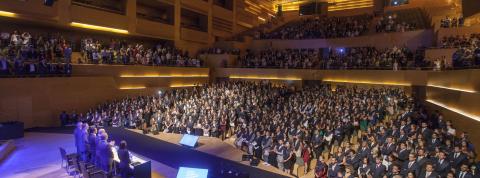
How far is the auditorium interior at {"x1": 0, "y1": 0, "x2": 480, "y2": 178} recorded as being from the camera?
6.75 metres

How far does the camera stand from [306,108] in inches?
429

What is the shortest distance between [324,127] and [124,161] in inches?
188

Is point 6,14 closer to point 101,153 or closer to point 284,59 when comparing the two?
point 101,153

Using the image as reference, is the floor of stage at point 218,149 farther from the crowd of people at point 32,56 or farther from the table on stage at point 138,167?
the crowd of people at point 32,56

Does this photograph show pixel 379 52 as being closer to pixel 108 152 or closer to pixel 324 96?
pixel 324 96

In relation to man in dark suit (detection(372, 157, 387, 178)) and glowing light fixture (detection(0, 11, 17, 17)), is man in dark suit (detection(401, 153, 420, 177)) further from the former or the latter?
glowing light fixture (detection(0, 11, 17, 17))

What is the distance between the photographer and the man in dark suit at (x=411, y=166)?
19.1 ft

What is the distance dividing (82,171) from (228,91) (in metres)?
8.41

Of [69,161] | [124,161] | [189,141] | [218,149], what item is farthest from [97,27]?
[124,161]

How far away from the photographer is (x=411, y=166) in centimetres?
590

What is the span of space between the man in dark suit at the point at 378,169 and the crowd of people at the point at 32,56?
1057 cm

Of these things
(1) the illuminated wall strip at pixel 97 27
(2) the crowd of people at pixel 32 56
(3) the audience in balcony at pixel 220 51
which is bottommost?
(2) the crowd of people at pixel 32 56

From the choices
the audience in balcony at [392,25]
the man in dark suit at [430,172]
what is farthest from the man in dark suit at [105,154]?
the audience in balcony at [392,25]

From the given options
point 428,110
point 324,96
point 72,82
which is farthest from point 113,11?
point 428,110
